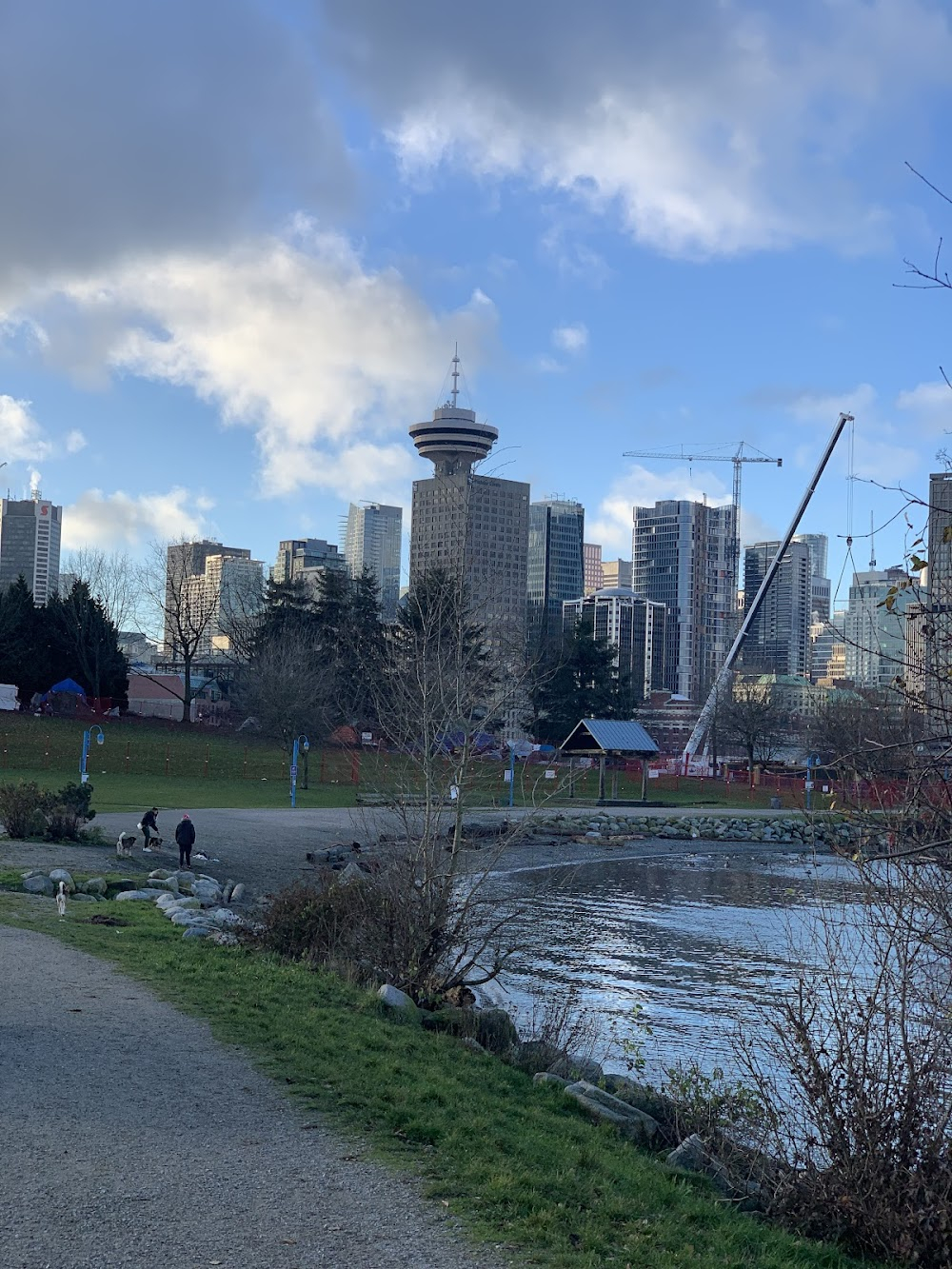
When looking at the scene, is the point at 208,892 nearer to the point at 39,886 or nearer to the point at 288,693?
the point at 39,886

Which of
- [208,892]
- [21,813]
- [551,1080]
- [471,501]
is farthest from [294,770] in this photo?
[471,501]

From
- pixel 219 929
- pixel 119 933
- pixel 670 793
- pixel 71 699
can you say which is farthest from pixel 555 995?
pixel 71 699

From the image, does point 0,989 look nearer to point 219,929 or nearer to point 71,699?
point 219,929

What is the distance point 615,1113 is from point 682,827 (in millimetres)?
38020

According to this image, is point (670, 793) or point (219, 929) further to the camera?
point (670, 793)

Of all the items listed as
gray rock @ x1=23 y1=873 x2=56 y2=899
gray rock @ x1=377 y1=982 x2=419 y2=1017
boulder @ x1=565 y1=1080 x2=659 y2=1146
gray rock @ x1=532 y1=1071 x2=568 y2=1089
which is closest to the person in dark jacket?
gray rock @ x1=23 y1=873 x2=56 y2=899

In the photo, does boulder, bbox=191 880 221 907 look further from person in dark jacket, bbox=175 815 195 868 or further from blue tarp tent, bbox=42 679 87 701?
blue tarp tent, bbox=42 679 87 701

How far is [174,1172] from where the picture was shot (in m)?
6.50

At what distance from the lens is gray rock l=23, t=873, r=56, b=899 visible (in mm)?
17438

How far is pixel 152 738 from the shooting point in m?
59.8

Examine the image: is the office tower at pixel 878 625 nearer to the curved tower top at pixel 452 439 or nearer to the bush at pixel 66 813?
the bush at pixel 66 813

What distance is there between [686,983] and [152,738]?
46.4 meters

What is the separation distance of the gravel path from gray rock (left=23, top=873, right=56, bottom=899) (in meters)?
8.28

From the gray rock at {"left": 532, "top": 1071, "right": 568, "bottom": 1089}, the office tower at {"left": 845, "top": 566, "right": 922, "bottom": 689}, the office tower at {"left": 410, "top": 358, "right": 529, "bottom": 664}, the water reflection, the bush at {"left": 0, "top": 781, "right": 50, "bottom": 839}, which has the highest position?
the office tower at {"left": 410, "top": 358, "right": 529, "bottom": 664}
